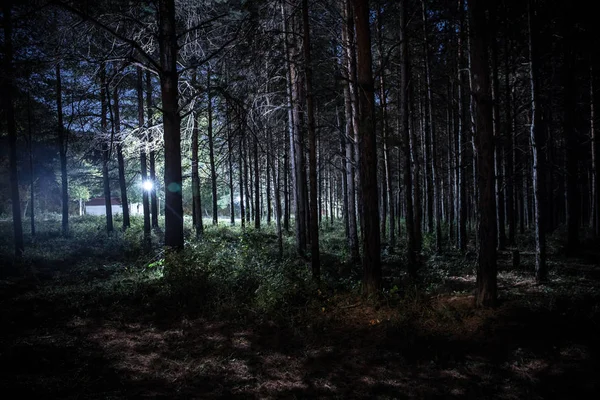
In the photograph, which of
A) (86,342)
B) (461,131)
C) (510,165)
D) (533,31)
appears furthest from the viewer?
(510,165)

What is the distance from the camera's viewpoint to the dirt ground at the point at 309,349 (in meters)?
A: 4.09

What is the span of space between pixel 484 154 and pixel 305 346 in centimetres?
524

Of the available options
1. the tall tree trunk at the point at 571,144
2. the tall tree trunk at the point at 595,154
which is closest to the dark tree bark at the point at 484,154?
the tall tree trunk at the point at 571,144

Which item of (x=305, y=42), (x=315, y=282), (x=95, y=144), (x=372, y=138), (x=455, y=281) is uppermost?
(x=305, y=42)

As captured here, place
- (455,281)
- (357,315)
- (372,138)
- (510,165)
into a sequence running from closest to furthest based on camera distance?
(357,315), (372,138), (455,281), (510,165)

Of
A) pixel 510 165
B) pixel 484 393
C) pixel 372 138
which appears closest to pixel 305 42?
pixel 372 138

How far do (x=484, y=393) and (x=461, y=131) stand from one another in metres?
12.1

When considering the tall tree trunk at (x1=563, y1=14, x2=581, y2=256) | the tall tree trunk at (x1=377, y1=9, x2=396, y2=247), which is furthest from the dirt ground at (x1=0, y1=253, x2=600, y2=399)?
the tall tree trunk at (x1=563, y1=14, x2=581, y2=256)

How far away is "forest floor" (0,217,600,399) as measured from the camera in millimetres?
4098

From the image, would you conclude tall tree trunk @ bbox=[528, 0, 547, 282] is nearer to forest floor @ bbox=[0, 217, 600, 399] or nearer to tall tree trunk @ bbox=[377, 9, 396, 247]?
forest floor @ bbox=[0, 217, 600, 399]

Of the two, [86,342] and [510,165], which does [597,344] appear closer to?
[86,342]

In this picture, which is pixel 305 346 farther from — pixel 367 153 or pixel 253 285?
pixel 367 153

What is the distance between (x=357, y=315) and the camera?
6.36 m

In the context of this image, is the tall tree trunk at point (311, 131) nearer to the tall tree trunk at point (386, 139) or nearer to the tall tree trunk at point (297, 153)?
the tall tree trunk at point (386, 139)
